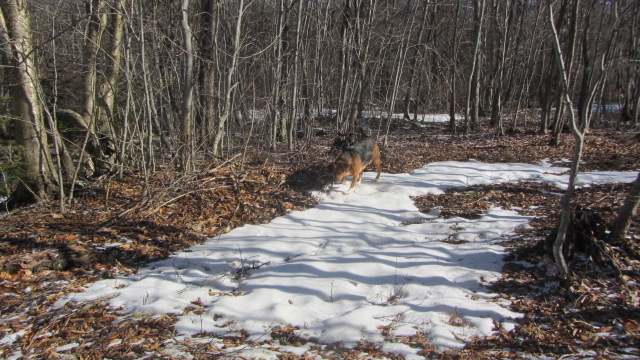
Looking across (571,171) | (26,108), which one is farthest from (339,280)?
(26,108)

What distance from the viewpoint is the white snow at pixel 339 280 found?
3.51m

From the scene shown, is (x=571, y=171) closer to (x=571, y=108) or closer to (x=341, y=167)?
(x=571, y=108)

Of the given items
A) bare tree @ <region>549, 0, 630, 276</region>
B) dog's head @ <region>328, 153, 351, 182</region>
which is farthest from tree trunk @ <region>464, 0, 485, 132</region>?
bare tree @ <region>549, 0, 630, 276</region>

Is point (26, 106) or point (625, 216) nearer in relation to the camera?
point (625, 216)

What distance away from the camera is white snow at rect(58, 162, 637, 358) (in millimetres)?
3510

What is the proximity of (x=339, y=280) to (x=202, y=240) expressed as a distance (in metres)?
2.43

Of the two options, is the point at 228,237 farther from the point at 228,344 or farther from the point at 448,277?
the point at 448,277

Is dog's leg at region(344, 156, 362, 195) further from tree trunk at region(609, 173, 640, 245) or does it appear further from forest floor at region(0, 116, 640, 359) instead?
tree trunk at region(609, 173, 640, 245)

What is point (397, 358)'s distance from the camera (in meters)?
3.00

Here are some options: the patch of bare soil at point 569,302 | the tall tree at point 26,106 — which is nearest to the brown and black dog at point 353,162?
the patch of bare soil at point 569,302

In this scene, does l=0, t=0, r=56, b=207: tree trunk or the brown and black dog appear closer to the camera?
l=0, t=0, r=56, b=207: tree trunk

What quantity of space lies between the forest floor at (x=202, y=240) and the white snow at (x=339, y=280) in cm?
19

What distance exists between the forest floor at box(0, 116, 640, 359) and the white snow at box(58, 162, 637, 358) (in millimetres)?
192

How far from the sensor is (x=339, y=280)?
171 inches
